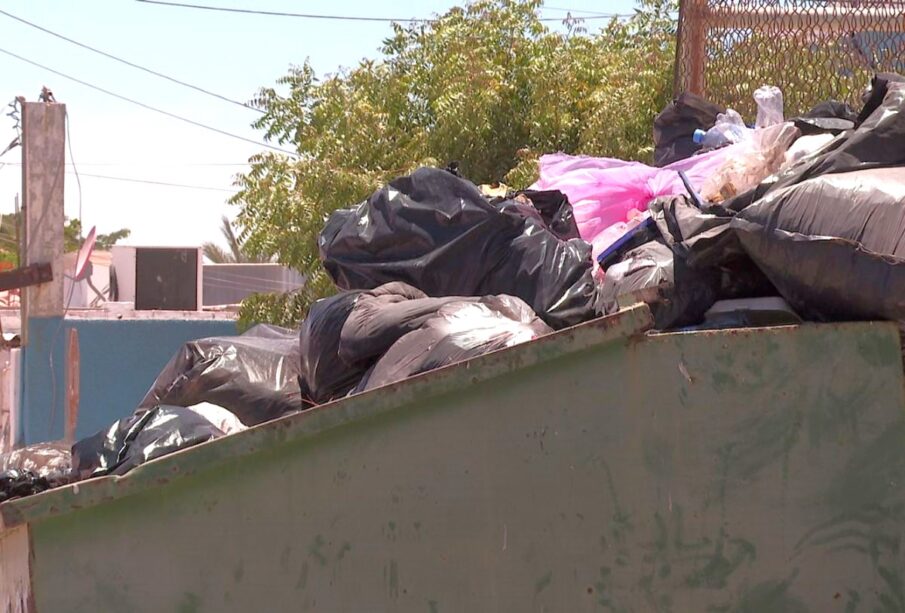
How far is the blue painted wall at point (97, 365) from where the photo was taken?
1009cm

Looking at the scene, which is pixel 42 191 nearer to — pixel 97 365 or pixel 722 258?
pixel 97 365

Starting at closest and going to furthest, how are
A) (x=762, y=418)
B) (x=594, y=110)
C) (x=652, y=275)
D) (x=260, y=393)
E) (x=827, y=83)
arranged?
(x=762, y=418) → (x=652, y=275) → (x=260, y=393) → (x=827, y=83) → (x=594, y=110)

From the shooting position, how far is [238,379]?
11.0 ft

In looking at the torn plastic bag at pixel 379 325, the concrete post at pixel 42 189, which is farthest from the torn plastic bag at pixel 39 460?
the concrete post at pixel 42 189

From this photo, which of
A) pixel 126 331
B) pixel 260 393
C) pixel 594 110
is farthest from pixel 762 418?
pixel 126 331

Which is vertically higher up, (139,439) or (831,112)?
(831,112)

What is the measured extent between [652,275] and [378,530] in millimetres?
1105

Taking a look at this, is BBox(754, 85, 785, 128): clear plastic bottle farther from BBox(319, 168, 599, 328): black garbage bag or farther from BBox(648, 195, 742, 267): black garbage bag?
BBox(648, 195, 742, 267): black garbage bag

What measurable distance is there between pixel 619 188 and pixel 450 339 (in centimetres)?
158

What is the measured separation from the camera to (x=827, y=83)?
505 centimetres

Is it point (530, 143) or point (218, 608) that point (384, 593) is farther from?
point (530, 143)

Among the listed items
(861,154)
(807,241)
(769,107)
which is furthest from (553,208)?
(807,241)

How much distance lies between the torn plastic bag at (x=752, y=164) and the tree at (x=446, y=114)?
3.44 metres

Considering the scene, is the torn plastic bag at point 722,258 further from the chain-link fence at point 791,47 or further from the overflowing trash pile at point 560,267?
the chain-link fence at point 791,47
